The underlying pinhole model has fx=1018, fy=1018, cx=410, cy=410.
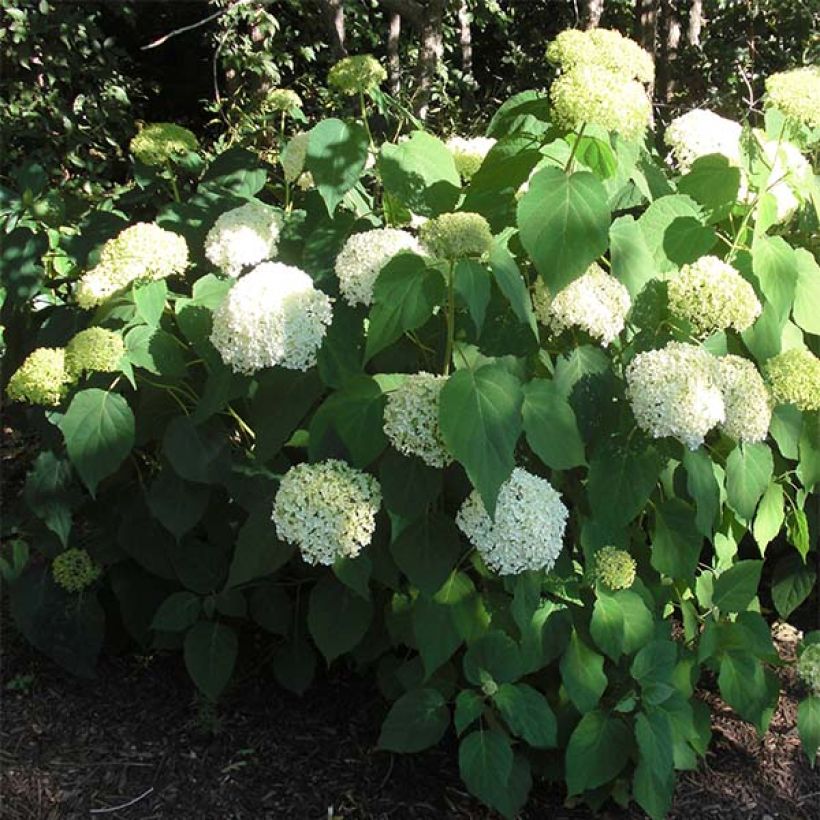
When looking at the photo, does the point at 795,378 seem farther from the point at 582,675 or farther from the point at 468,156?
the point at 468,156

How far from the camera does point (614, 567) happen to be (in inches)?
89.4

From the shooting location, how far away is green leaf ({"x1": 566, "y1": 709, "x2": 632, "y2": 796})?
2363mm

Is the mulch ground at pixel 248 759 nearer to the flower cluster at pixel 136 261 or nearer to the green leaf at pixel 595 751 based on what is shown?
the green leaf at pixel 595 751

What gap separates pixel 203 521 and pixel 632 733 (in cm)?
119

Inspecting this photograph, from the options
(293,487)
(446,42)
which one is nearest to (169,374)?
(293,487)

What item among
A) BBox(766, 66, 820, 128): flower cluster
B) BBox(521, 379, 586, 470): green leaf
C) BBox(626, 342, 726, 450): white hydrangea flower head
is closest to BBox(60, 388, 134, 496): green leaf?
BBox(521, 379, 586, 470): green leaf

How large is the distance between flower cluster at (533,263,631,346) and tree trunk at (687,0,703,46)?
5591mm

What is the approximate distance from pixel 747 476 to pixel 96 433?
4.93 feet

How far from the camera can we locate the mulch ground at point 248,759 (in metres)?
2.62

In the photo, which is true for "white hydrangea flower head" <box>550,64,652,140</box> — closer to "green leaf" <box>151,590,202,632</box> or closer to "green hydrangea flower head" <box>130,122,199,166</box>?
"green hydrangea flower head" <box>130,122,199,166</box>

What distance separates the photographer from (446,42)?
321 inches

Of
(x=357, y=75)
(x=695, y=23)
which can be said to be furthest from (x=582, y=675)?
(x=695, y=23)

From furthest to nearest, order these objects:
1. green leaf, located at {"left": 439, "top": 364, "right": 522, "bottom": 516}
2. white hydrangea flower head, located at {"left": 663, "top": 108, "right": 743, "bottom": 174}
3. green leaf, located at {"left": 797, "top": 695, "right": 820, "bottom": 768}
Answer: green leaf, located at {"left": 797, "top": 695, "right": 820, "bottom": 768}
white hydrangea flower head, located at {"left": 663, "top": 108, "right": 743, "bottom": 174}
green leaf, located at {"left": 439, "top": 364, "right": 522, "bottom": 516}

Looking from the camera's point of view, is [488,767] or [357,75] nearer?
[488,767]
